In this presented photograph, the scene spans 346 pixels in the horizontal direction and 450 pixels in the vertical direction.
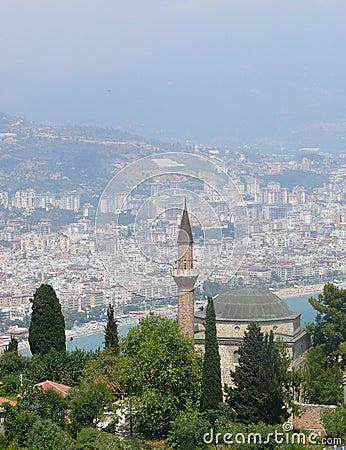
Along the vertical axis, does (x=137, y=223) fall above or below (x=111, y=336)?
above

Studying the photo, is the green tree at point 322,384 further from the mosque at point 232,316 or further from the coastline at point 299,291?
the coastline at point 299,291

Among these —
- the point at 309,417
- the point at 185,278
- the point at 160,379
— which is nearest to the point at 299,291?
the point at 185,278

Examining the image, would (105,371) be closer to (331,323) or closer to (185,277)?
(185,277)

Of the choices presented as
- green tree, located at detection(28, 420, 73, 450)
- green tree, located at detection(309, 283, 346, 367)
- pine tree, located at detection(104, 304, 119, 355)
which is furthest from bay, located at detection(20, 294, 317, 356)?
green tree, located at detection(28, 420, 73, 450)

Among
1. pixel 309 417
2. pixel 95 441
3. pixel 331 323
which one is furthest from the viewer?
pixel 331 323

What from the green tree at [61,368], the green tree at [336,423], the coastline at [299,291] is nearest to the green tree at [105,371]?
the green tree at [61,368]

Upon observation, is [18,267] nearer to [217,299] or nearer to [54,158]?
[54,158]
